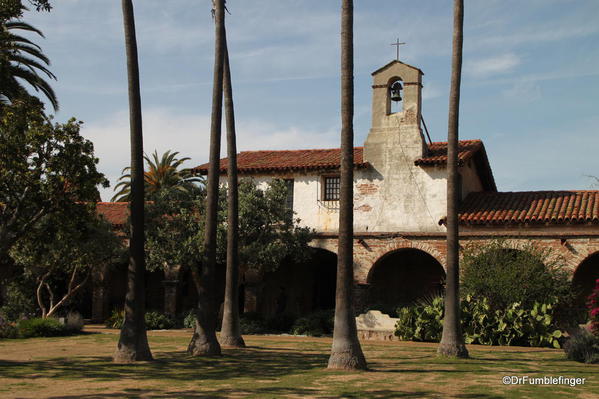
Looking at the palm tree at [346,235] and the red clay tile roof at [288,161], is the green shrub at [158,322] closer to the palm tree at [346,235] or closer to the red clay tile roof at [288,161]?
the red clay tile roof at [288,161]

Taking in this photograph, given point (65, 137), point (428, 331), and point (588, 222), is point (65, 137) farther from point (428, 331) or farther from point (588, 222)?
point (588, 222)

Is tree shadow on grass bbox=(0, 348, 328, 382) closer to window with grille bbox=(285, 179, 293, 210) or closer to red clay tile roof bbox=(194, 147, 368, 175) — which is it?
window with grille bbox=(285, 179, 293, 210)

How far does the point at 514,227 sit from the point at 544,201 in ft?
8.06

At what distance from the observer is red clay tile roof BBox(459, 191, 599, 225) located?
25469mm

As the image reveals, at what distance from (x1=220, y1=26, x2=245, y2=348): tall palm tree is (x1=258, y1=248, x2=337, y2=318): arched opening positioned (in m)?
11.1

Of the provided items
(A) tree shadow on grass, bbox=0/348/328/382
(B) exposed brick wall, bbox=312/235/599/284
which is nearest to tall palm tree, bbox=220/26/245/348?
(A) tree shadow on grass, bbox=0/348/328/382

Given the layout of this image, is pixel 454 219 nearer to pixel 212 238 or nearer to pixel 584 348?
pixel 584 348

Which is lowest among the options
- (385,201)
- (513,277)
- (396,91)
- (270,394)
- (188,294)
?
(270,394)

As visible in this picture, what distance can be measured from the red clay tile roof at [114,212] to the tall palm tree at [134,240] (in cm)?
1476

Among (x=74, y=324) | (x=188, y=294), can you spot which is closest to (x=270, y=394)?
(x=74, y=324)

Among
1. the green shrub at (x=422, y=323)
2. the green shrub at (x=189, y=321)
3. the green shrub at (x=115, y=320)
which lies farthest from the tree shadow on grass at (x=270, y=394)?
the green shrub at (x=115, y=320)

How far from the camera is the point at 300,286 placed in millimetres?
32844

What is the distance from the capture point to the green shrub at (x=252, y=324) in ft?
87.2

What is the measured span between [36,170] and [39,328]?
10.0 meters
